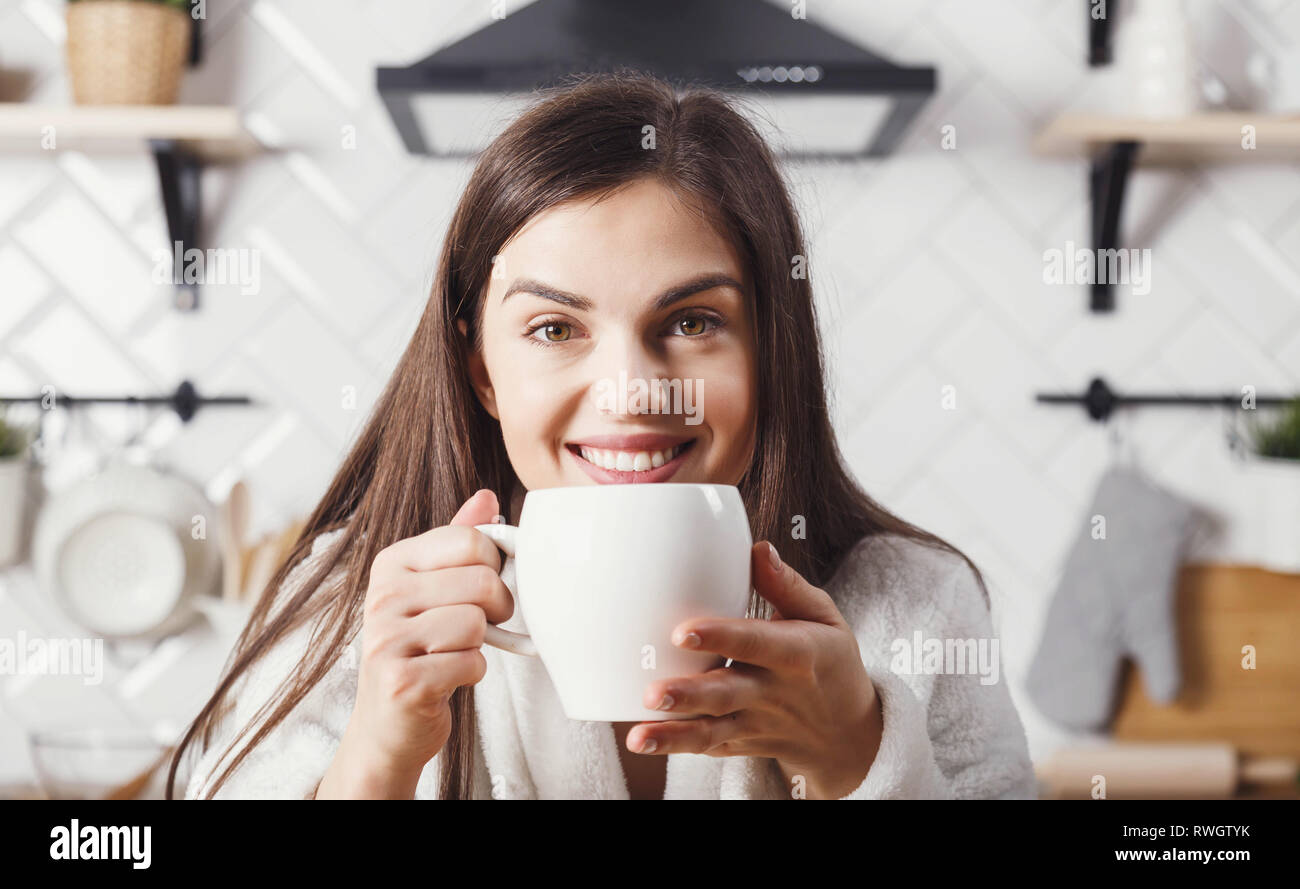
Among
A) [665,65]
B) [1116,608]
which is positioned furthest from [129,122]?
[1116,608]

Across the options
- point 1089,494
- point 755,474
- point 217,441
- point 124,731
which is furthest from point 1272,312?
point 124,731

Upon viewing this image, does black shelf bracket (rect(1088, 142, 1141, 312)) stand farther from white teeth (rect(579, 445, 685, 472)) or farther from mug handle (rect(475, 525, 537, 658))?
mug handle (rect(475, 525, 537, 658))

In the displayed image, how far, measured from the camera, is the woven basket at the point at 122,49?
37.4 inches

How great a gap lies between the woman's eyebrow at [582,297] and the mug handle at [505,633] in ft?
0.74

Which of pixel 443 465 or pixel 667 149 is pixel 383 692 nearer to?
pixel 443 465

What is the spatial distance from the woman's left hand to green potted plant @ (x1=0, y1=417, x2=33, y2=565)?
83cm

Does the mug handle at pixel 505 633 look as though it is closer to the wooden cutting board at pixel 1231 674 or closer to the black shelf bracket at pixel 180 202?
the black shelf bracket at pixel 180 202

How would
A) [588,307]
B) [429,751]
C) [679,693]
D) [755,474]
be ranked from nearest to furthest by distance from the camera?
[679,693]
[429,751]
[588,307]
[755,474]

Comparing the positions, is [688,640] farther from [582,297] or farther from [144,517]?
[144,517]

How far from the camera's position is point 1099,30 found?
3.48 ft

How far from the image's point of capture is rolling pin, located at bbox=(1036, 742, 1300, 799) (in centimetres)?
100

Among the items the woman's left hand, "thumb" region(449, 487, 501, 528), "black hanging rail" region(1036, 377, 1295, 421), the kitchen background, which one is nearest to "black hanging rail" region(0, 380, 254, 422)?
the kitchen background
